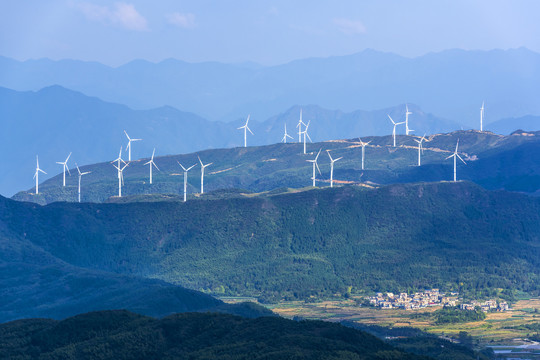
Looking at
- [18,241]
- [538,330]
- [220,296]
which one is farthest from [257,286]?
[538,330]

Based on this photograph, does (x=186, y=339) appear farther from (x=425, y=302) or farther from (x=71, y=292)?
(x=425, y=302)

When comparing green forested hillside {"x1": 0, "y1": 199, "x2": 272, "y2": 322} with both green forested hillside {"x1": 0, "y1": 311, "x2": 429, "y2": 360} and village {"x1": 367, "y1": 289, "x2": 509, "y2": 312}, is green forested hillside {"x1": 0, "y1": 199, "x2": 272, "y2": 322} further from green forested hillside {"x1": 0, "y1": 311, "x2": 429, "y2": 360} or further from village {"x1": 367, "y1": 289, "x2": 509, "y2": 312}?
village {"x1": 367, "y1": 289, "x2": 509, "y2": 312}

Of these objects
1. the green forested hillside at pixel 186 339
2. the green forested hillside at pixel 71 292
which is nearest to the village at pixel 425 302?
the green forested hillside at pixel 71 292

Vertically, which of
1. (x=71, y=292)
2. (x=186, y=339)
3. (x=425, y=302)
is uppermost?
(x=71, y=292)

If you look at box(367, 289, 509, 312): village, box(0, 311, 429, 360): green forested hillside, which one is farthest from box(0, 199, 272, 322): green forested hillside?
box(367, 289, 509, 312): village

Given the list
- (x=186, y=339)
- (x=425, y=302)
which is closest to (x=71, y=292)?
(x=425, y=302)

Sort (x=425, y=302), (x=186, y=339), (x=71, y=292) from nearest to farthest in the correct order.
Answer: (x=186, y=339) < (x=71, y=292) < (x=425, y=302)
